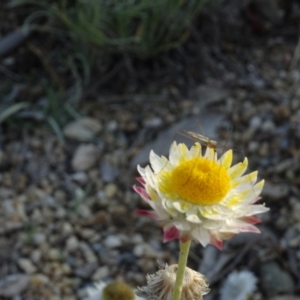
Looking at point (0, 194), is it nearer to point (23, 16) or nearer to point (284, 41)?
point (23, 16)

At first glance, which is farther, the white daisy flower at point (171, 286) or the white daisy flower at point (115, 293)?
the white daisy flower at point (115, 293)

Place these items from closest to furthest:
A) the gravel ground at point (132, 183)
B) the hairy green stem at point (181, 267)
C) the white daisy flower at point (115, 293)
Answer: the hairy green stem at point (181, 267) < the white daisy flower at point (115, 293) < the gravel ground at point (132, 183)

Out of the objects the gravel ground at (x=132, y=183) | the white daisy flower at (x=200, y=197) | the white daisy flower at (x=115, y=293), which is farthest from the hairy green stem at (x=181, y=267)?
the gravel ground at (x=132, y=183)

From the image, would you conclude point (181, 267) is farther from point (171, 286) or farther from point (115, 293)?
point (115, 293)

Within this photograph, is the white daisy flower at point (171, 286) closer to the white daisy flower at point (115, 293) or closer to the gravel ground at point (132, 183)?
the white daisy flower at point (115, 293)

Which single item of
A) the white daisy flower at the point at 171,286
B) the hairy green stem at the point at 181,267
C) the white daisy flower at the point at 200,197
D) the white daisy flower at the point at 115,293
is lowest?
the white daisy flower at the point at 115,293

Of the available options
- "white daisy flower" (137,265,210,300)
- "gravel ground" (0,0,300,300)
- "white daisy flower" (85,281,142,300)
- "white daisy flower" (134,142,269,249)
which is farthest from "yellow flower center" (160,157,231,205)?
"gravel ground" (0,0,300,300)

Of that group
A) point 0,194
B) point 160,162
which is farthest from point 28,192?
point 160,162
